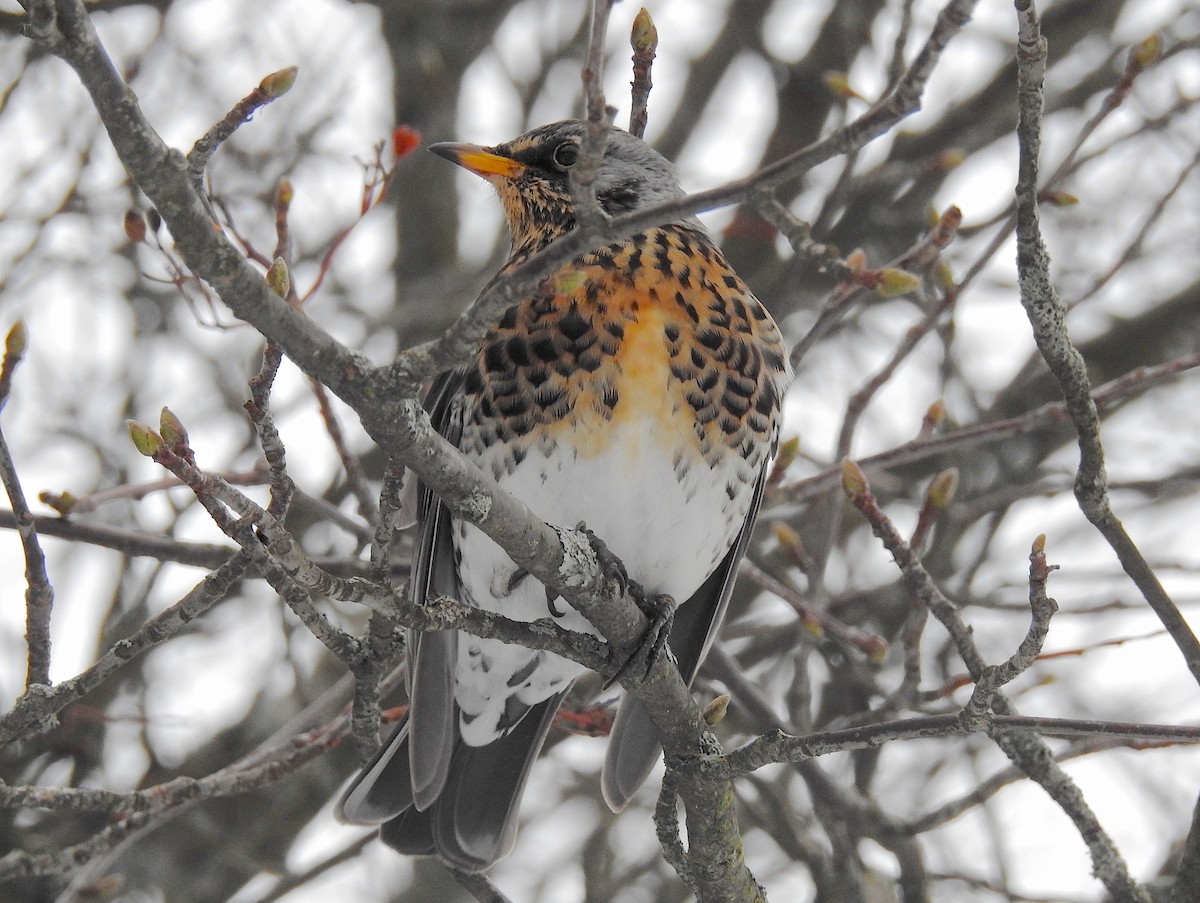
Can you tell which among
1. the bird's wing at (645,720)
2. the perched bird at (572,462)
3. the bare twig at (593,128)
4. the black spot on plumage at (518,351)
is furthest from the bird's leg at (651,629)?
the bare twig at (593,128)

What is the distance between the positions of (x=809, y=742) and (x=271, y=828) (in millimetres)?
3310

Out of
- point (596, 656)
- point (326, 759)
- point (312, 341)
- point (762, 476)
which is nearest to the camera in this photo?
point (312, 341)

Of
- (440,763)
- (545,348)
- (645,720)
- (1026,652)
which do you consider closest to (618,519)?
(545,348)

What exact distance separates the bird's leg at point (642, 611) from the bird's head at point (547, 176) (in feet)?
4.08

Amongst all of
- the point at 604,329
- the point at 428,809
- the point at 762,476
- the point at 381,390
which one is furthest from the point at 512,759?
the point at 381,390

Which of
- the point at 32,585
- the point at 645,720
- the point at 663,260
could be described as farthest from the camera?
the point at 645,720

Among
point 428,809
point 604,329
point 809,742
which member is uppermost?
point 604,329

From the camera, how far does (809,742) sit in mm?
2898

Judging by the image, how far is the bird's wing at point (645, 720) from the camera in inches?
165

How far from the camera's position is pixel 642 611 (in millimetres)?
3613

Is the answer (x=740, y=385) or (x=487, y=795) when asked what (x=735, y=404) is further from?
(x=487, y=795)

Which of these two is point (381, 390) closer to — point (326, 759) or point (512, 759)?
point (512, 759)

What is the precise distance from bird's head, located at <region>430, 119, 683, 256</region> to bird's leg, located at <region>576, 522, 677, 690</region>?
1.24 m

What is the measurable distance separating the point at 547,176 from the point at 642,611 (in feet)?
5.38
